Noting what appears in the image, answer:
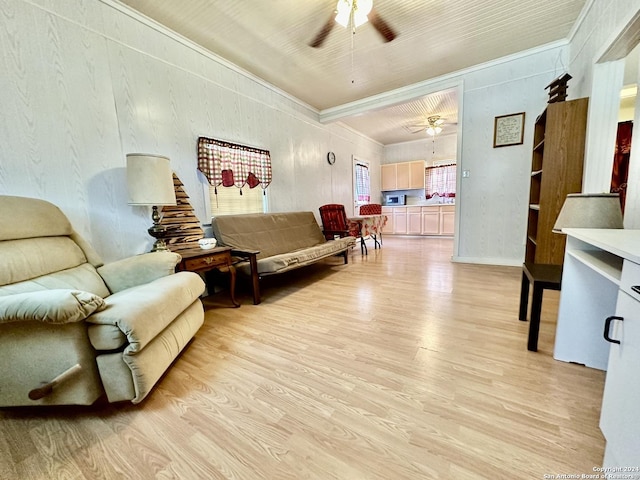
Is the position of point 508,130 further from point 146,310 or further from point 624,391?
point 146,310

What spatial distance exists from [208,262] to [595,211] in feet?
8.46

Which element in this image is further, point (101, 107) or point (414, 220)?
point (414, 220)

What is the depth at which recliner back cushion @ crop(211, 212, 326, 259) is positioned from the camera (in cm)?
271

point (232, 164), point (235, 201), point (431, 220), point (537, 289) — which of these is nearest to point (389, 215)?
point (431, 220)

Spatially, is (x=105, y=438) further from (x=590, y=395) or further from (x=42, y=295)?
(x=590, y=395)

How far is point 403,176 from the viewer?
6.76 metres

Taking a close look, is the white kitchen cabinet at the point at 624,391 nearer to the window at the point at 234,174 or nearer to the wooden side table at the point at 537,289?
the wooden side table at the point at 537,289

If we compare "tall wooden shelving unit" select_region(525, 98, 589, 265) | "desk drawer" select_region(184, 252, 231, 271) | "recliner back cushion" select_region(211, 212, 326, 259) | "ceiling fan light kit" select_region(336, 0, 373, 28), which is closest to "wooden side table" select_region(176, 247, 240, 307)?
"desk drawer" select_region(184, 252, 231, 271)

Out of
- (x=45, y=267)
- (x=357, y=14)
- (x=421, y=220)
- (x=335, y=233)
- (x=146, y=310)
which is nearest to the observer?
(x=146, y=310)

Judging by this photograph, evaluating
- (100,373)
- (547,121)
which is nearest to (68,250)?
(100,373)

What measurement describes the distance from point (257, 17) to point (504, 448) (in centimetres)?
334

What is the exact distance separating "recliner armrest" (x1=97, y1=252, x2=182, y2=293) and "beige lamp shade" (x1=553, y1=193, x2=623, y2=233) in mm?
2433

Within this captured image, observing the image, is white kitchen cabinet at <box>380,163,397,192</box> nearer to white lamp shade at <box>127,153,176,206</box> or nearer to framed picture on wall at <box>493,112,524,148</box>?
framed picture on wall at <box>493,112,524,148</box>

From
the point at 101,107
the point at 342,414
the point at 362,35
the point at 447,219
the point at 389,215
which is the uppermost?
the point at 362,35
